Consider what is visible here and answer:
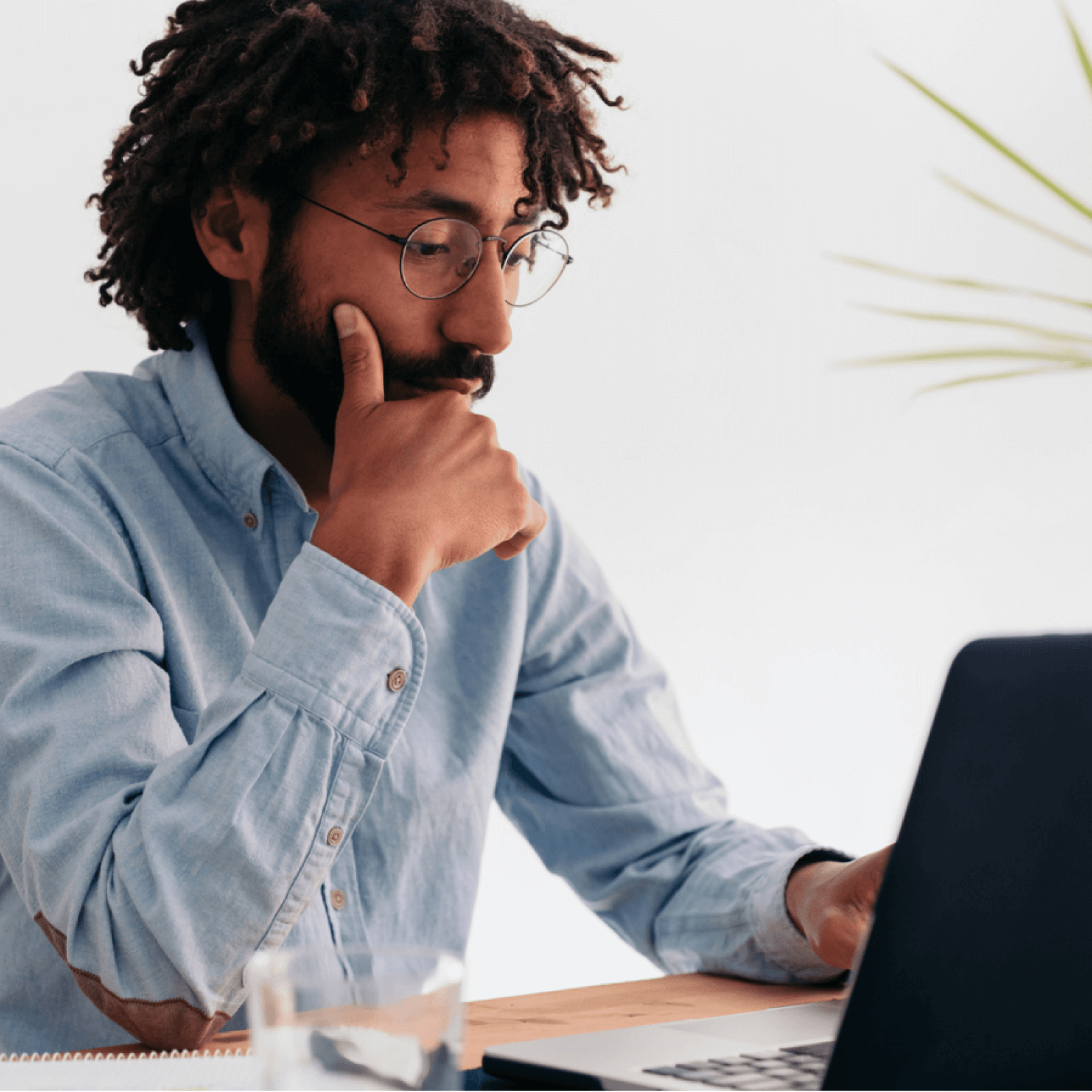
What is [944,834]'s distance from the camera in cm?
47

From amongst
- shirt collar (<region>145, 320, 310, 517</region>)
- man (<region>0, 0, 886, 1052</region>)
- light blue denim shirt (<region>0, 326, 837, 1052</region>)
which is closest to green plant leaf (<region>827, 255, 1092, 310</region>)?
man (<region>0, 0, 886, 1052</region>)

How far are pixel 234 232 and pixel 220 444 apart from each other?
27cm

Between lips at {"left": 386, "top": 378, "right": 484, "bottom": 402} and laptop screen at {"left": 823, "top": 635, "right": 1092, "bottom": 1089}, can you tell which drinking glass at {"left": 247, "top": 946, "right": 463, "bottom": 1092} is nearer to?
laptop screen at {"left": 823, "top": 635, "right": 1092, "bottom": 1089}

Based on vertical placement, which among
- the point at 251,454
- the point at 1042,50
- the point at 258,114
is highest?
the point at 1042,50

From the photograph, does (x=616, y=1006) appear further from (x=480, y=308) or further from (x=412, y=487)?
(x=480, y=308)

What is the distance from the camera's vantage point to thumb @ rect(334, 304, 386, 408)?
1.12 m

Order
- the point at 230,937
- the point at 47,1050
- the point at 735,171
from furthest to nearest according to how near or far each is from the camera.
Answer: the point at 735,171 < the point at 47,1050 < the point at 230,937

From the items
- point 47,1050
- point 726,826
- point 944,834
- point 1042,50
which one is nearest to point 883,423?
point 1042,50

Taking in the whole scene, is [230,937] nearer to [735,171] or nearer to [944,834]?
[944,834]

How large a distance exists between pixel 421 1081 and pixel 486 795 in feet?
2.63

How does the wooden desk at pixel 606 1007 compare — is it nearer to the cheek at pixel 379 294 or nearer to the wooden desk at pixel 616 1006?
the wooden desk at pixel 616 1006

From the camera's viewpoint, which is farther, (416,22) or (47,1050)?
(416,22)

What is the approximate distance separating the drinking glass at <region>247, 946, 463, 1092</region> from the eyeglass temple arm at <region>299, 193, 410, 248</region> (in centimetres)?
85

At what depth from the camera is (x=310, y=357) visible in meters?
1.21
